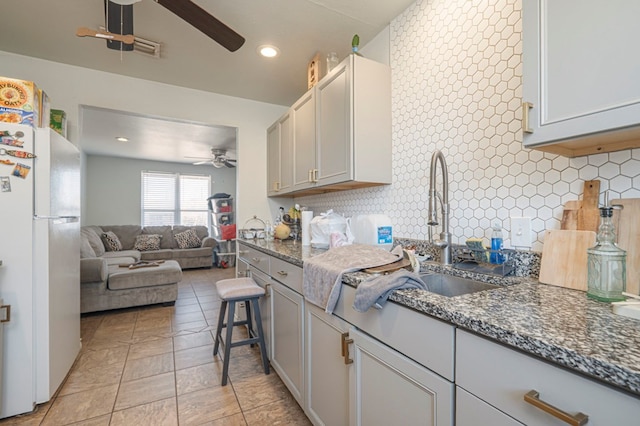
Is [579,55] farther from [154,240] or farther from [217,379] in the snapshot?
[154,240]

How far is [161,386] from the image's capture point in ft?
6.28

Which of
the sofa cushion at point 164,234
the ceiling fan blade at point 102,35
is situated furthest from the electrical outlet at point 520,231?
the sofa cushion at point 164,234

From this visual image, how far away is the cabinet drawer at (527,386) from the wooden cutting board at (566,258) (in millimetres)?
554

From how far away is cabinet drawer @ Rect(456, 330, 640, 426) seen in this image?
49 cm

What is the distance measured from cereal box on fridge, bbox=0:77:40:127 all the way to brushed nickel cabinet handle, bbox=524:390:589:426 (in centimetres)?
247

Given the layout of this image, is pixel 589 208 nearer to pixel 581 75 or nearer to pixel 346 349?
pixel 581 75

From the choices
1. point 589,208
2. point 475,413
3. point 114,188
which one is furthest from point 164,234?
point 589,208

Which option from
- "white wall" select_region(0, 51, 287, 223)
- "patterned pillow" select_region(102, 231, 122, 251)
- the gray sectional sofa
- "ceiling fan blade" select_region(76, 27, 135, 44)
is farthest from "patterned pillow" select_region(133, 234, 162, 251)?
"ceiling fan blade" select_region(76, 27, 135, 44)

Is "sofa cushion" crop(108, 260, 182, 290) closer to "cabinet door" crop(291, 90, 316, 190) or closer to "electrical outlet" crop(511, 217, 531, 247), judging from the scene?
"cabinet door" crop(291, 90, 316, 190)

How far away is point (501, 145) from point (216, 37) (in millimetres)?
1656

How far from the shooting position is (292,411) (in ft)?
5.44

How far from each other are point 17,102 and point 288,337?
2.03m

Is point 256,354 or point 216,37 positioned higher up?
point 216,37

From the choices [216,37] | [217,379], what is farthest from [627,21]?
[217,379]
